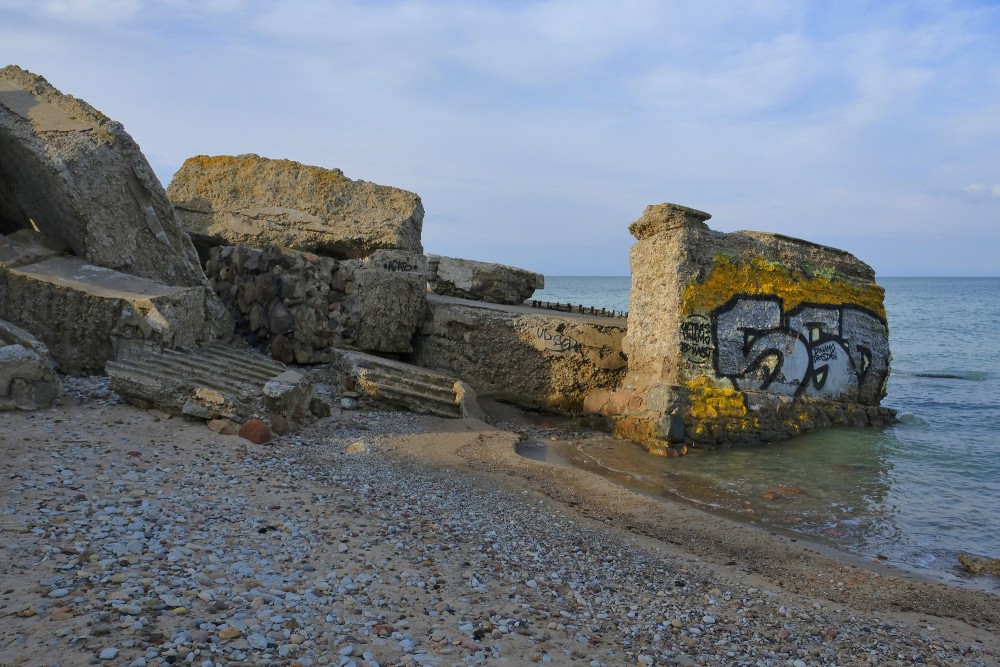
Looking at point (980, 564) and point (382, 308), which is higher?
point (382, 308)

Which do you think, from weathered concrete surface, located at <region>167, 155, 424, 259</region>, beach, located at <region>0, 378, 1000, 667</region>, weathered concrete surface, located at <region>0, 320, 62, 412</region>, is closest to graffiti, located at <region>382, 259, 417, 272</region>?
weathered concrete surface, located at <region>167, 155, 424, 259</region>

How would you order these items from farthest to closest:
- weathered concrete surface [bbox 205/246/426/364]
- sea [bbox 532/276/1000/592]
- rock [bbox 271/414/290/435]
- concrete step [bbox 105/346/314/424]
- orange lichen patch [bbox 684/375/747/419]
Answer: weathered concrete surface [bbox 205/246/426/364] → orange lichen patch [bbox 684/375/747/419] → rock [bbox 271/414/290/435] → concrete step [bbox 105/346/314/424] → sea [bbox 532/276/1000/592]

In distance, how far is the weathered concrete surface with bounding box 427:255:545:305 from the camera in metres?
9.18

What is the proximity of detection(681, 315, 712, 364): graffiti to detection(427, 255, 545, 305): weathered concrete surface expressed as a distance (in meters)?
2.71

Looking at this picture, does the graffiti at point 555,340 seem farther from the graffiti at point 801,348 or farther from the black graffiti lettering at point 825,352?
the black graffiti lettering at point 825,352

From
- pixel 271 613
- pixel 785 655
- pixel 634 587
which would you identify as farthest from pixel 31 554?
pixel 785 655

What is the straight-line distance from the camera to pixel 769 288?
7.72 m

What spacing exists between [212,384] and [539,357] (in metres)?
3.65

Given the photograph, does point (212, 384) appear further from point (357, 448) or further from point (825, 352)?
point (825, 352)

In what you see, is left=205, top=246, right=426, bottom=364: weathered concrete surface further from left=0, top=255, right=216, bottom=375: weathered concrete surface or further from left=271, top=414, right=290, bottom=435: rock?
left=271, top=414, right=290, bottom=435: rock

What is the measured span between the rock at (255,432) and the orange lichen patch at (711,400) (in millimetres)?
4074

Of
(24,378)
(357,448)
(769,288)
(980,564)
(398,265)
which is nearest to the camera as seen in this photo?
(980,564)

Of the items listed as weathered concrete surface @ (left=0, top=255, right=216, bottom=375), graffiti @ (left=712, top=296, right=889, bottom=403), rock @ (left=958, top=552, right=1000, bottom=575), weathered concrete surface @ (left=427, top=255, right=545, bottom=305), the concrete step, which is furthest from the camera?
weathered concrete surface @ (left=427, top=255, right=545, bottom=305)

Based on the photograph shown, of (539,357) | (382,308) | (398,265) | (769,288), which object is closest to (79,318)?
(382,308)
